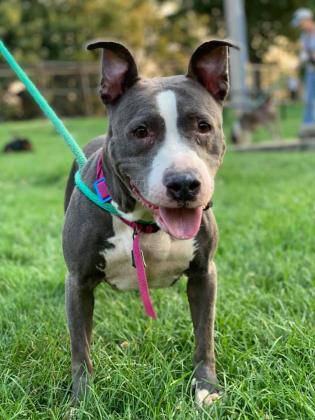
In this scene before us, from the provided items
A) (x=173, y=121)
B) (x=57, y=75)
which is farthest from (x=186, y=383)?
(x=57, y=75)

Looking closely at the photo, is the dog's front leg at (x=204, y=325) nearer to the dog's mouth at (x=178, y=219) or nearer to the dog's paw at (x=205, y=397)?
the dog's paw at (x=205, y=397)

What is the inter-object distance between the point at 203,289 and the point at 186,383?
0.38 m

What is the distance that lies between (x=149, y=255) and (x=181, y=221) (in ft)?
1.22

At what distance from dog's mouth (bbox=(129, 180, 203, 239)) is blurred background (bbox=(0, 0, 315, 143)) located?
16.0m

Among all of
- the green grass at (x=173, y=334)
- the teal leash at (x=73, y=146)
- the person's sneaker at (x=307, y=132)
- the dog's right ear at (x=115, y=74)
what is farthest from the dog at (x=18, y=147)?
the dog's right ear at (x=115, y=74)

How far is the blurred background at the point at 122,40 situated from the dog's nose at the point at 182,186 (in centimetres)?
1614

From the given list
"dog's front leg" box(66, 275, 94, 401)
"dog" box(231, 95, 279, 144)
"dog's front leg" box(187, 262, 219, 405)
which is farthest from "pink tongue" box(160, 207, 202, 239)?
"dog" box(231, 95, 279, 144)

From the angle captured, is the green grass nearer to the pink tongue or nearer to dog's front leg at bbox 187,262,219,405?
dog's front leg at bbox 187,262,219,405

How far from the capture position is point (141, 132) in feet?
6.60

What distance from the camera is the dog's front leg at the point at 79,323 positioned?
2176mm

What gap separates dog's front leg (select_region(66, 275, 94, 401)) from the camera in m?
2.18

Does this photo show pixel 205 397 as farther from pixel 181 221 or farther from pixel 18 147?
pixel 18 147

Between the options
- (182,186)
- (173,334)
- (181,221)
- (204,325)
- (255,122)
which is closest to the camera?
(182,186)

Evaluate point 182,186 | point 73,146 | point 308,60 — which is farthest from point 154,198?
point 308,60
